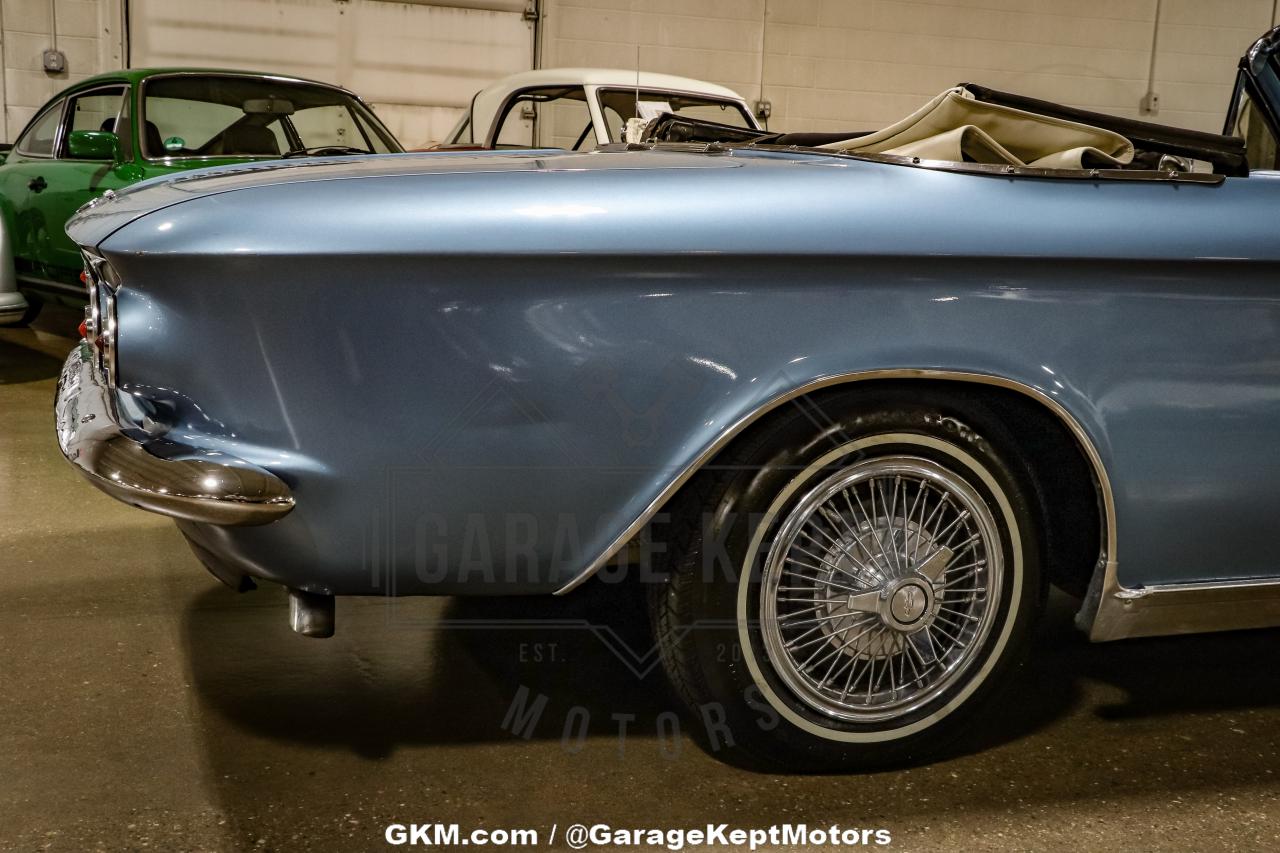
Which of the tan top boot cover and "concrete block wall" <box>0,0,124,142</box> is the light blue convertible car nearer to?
the tan top boot cover

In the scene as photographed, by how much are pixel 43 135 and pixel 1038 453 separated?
20.7ft

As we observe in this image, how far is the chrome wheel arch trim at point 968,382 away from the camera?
A: 1.87 m

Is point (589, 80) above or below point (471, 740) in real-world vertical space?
above

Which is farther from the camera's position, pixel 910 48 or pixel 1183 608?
pixel 910 48

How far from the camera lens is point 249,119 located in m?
5.75

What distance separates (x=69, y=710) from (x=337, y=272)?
3.75ft

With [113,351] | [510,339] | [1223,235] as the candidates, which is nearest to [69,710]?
[113,351]

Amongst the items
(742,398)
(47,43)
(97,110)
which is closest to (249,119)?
(97,110)

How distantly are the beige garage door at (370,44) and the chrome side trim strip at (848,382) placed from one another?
9.25 meters

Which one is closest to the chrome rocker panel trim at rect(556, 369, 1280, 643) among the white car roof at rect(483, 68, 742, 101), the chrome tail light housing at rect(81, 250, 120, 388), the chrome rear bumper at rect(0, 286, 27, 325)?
the chrome tail light housing at rect(81, 250, 120, 388)

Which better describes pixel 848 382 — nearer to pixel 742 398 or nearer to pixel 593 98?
pixel 742 398

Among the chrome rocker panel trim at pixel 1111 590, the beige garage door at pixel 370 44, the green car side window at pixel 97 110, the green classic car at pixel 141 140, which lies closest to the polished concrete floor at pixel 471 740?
the chrome rocker panel trim at pixel 1111 590

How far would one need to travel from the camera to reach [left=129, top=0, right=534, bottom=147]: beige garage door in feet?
32.7

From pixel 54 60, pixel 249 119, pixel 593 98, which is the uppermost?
pixel 54 60
